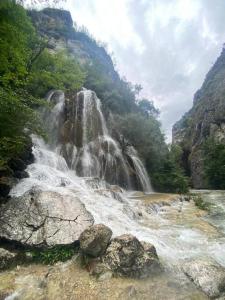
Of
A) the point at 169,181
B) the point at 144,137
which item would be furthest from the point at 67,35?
the point at 169,181

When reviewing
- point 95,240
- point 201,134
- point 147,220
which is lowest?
point 95,240

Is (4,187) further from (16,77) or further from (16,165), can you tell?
(16,77)

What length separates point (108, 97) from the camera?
115 ft

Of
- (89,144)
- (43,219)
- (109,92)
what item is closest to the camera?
(43,219)

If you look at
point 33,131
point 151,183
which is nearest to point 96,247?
point 33,131

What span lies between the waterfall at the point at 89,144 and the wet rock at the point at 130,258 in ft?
45.1

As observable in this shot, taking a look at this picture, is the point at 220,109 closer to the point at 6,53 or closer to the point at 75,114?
the point at 75,114

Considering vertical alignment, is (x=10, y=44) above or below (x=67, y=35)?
below

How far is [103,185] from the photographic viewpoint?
16047 millimetres

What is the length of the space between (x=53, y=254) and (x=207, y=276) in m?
3.82

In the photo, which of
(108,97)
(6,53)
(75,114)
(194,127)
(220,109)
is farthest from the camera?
(194,127)

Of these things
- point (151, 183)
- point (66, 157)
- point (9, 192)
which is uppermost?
point (66, 157)

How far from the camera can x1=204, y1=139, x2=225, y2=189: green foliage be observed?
94.8 feet

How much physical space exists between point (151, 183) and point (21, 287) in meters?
19.5
